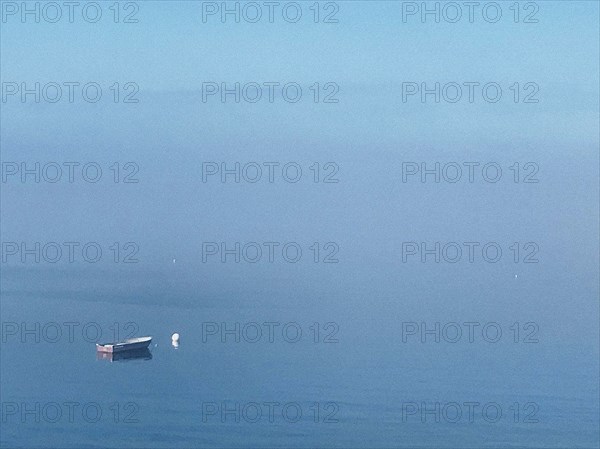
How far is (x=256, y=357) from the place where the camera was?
102 ft

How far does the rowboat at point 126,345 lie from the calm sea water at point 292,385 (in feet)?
1.49

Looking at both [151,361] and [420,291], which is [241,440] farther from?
[420,291]

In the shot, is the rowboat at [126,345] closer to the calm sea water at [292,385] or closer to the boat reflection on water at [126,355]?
the boat reflection on water at [126,355]

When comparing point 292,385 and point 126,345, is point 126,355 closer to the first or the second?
point 126,345

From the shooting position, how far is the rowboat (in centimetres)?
3052

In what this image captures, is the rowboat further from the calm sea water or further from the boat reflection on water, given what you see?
the calm sea water

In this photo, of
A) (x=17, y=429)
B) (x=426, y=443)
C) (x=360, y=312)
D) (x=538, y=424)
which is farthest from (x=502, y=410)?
(x=360, y=312)

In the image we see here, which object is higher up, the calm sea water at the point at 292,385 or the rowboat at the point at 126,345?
the rowboat at the point at 126,345

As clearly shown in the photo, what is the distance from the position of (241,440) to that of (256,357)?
8265mm

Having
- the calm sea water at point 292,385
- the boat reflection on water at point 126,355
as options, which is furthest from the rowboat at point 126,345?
the calm sea water at point 292,385

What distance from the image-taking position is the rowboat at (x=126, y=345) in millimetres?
30516

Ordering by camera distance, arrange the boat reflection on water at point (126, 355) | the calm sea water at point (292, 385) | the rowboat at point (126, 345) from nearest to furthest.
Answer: the calm sea water at point (292, 385) < the boat reflection on water at point (126, 355) < the rowboat at point (126, 345)

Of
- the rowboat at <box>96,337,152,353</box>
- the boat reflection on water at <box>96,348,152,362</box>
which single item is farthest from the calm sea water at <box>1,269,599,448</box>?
the rowboat at <box>96,337,152,353</box>

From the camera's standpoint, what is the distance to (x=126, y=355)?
30.7m
